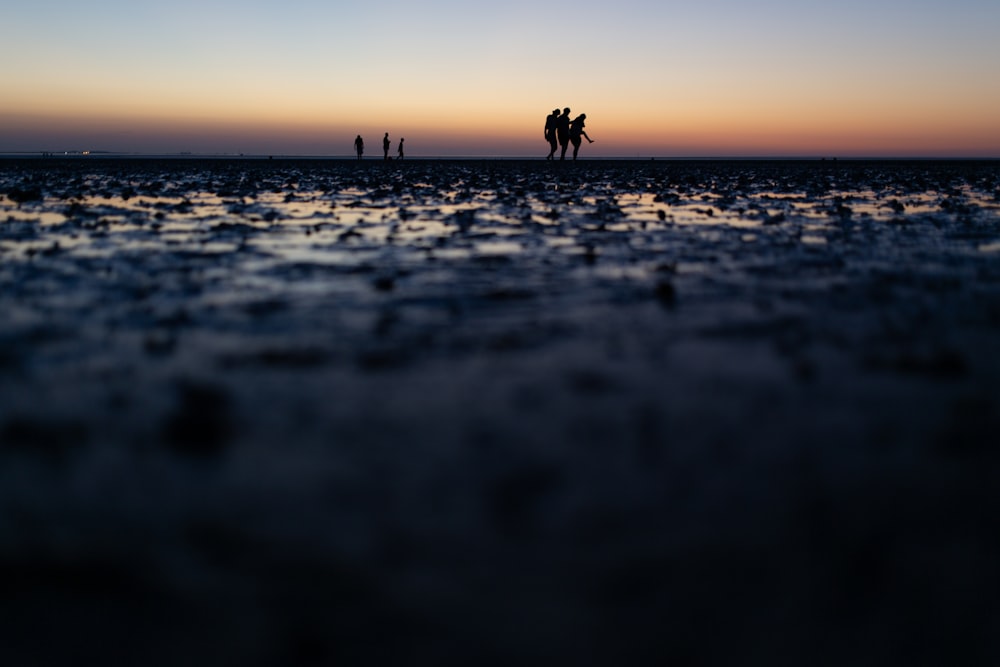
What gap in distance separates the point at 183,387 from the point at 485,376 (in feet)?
5.00

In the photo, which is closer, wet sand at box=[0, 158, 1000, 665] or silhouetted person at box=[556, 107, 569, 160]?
wet sand at box=[0, 158, 1000, 665]

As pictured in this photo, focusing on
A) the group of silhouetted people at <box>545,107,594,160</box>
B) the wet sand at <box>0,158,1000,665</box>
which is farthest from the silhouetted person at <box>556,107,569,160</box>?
the wet sand at <box>0,158,1000,665</box>

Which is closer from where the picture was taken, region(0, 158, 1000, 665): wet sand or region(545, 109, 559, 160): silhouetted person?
region(0, 158, 1000, 665): wet sand

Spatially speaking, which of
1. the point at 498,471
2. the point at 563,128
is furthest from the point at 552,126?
the point at 498,471

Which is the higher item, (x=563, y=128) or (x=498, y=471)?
(x=563, y=128)

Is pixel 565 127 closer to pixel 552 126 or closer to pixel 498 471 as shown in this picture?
pixel 552 126

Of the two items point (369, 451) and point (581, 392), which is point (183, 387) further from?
point (581, 392)

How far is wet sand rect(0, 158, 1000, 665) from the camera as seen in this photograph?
5.74 feet

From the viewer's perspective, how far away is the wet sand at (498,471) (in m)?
1.75

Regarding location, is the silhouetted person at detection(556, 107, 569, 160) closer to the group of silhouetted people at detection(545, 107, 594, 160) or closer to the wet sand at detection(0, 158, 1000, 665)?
the group of silhouetted people at detection(545, 107, 594, 160)

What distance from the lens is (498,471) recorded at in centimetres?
254

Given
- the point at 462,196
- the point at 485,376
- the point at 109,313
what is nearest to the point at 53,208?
the point at 462,196

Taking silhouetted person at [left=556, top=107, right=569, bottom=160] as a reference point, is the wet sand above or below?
below

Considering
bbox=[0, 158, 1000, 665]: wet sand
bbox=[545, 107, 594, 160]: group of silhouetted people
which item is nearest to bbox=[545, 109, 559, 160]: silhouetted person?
bbox=[545, 107, 594, 160]: group of silhouetted people
